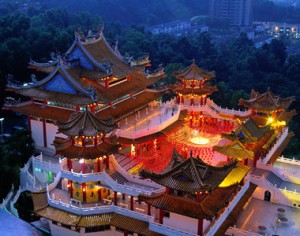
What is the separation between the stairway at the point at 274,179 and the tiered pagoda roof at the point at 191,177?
8.56 metres

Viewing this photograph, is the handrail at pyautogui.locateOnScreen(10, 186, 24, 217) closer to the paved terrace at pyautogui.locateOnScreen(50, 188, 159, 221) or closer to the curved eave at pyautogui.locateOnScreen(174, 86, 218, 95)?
the paved terrace at pyautogui.locateOnScreen(50, 188, 159, 221)

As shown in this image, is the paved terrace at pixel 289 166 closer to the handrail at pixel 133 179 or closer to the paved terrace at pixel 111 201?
the handrail at pixel 133 179

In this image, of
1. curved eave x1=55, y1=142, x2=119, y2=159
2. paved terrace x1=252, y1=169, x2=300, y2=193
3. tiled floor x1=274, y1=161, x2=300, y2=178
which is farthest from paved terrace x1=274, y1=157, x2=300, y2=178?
curved eave x1=55, y1=142, x2=119, y2=159

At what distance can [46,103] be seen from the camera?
37.6 metres

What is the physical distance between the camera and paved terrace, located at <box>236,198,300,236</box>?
2817cm

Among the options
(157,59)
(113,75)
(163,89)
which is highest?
(113,75)

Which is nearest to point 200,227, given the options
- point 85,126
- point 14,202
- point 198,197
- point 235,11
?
point 198,197

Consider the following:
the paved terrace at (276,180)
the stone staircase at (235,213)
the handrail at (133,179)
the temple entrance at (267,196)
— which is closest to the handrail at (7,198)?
the handrail at (133,179)

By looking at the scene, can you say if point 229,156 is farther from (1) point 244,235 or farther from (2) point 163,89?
(2) point 163,89

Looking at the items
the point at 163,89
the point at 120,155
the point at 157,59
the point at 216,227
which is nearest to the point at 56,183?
the point at 120,155

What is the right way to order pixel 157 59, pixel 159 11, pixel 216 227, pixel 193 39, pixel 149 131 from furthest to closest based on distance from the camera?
pixel 159 11 < pixel 193 39 < pixel 157 59 < pixel 149 131 < pixel 216 227

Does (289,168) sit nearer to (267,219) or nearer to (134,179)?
(267,219)

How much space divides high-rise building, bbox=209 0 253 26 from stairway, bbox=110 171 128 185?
12078 centimetres

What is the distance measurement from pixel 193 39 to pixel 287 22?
63.7m
